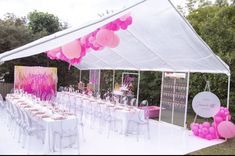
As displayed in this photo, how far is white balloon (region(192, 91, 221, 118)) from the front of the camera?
9.31 meters

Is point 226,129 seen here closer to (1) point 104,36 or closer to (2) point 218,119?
(2) point 218,119

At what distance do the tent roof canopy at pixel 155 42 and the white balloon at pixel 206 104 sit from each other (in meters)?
0.83

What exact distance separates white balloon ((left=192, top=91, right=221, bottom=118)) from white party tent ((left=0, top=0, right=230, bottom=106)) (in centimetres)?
82

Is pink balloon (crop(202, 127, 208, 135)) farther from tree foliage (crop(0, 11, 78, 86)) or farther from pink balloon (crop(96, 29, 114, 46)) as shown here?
tree foliage (crop(0, 11, 78, 86))

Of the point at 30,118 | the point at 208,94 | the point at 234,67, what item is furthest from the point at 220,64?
the point at 30,118

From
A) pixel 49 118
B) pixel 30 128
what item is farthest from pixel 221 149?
pixel 30 128

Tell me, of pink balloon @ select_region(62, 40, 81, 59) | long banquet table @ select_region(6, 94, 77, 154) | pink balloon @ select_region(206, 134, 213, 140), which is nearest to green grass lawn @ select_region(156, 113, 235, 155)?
pink balloon @ select_region(206, 134, 213, 140)

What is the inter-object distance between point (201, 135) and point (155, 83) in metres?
6.41

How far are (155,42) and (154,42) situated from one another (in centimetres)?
5

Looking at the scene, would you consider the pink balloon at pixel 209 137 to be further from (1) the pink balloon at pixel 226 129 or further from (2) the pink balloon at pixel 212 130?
(1) the pink balloon at pixel 226 129

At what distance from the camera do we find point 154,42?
972cm

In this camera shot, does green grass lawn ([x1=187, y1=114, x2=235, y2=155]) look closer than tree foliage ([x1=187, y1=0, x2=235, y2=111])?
Yes

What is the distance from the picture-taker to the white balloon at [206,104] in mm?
9312

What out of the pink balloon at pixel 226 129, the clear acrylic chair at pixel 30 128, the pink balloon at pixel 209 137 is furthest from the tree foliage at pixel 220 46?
the clear acrylic chair at pixel 30 128
